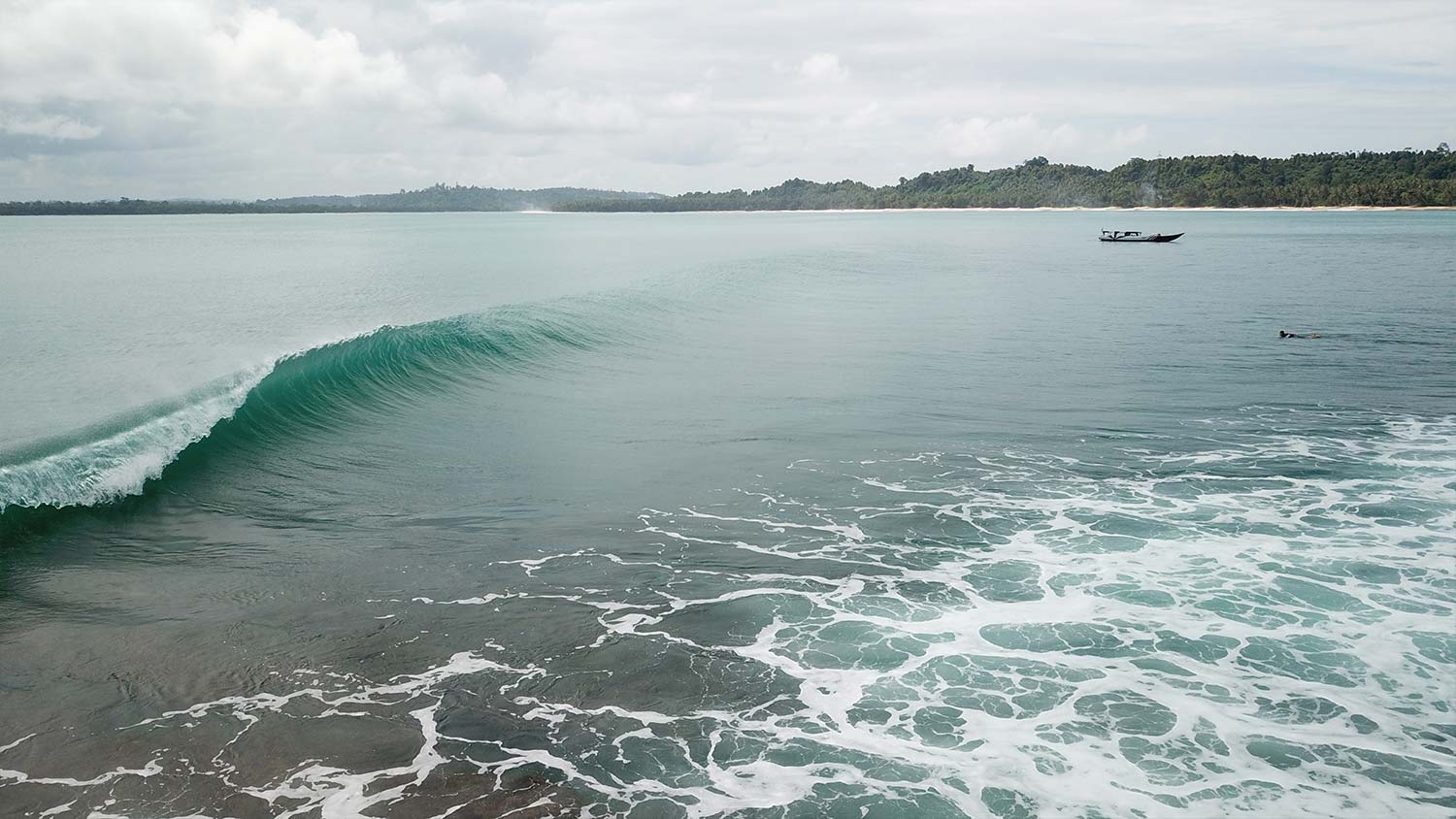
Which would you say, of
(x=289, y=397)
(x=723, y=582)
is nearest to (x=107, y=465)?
(x=289, y=397)

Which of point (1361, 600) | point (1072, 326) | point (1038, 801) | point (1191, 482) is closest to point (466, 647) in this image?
point (1038, 801)

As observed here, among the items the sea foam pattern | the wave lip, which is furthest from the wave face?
the sea foam pattern

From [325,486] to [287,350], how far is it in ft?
41.0

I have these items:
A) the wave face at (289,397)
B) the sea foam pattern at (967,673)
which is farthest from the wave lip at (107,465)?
the sea foam pattern at (967,673)

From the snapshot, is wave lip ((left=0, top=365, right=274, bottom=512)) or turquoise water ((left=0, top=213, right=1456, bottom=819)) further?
wave lip ((left=0, top=365, right=274, bottom=512))

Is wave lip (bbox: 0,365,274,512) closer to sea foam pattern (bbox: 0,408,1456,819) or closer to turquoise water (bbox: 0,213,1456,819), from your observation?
turquoise water (bbox: 0,213,1456,819)

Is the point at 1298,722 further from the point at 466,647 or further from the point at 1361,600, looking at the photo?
the point at 466,647

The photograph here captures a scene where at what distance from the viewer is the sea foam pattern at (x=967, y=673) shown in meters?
7.65

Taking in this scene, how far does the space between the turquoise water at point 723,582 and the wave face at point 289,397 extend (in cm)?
11

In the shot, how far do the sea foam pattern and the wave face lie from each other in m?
7.18

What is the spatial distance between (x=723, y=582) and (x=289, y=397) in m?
13.5

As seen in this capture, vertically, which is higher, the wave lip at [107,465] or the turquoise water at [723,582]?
the wave lip at [107,465]

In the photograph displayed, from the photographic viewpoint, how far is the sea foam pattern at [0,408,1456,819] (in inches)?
301

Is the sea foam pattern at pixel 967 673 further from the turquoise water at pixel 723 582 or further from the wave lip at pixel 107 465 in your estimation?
the wave lip at pixel 107 465
